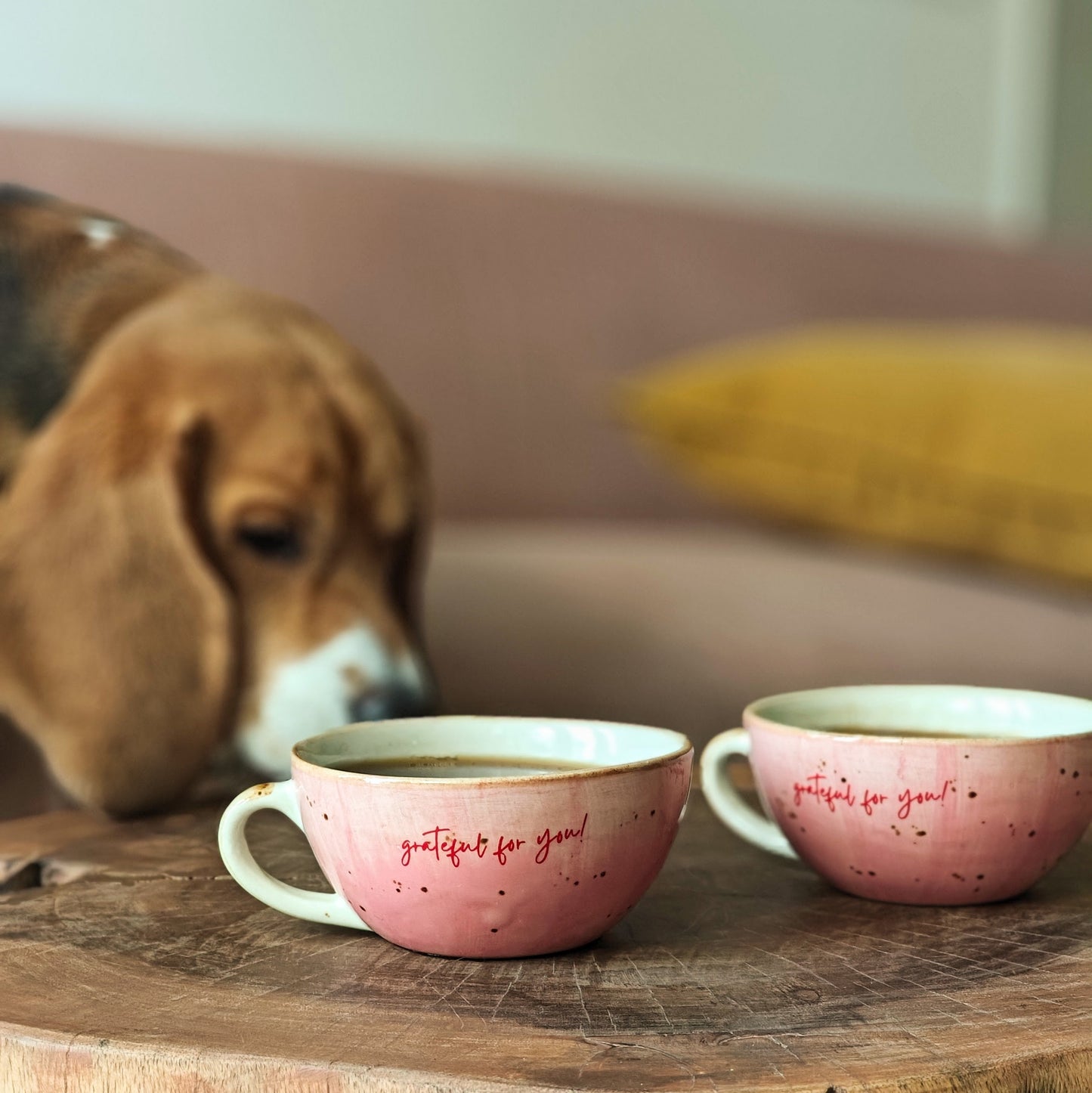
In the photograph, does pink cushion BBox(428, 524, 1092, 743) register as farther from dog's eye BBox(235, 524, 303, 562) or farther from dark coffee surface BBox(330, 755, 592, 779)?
dark coffee surface BBox(330, 755, 592, 779)

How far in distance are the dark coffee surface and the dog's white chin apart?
0.36 m

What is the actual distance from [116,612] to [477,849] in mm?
511

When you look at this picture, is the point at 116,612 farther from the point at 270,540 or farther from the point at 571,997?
the point at 571,997

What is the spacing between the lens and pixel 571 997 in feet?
1.47

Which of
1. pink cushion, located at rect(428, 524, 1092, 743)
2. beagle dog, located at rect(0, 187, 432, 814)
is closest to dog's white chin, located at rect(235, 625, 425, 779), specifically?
beagle dog, located at rect(0, 187, 432, 814)

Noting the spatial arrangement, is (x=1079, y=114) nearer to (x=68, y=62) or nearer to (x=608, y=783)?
(x=68, y=62)

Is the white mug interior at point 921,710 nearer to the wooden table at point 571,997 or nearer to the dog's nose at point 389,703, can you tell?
the wooden table at point 571,997

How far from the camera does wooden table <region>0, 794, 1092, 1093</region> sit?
391mm

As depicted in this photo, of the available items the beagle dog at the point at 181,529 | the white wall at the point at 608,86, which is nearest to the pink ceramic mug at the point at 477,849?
the beagle dog at the point at 181,529

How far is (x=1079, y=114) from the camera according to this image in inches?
120

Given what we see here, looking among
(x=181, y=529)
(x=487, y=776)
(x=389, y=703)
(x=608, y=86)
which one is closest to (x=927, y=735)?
(x=487, y=776)

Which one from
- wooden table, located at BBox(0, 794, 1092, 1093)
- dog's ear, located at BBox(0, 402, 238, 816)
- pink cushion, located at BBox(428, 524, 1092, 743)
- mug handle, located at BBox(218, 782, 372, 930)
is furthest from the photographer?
pink cushion, located at BBox(428, 524, 1092, 743)

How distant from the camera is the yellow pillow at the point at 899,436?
1.47 metres

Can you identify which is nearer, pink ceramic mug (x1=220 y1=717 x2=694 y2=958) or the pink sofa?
pink ceramic mug (x1=220 y1=717 x2=694 y2=958)
